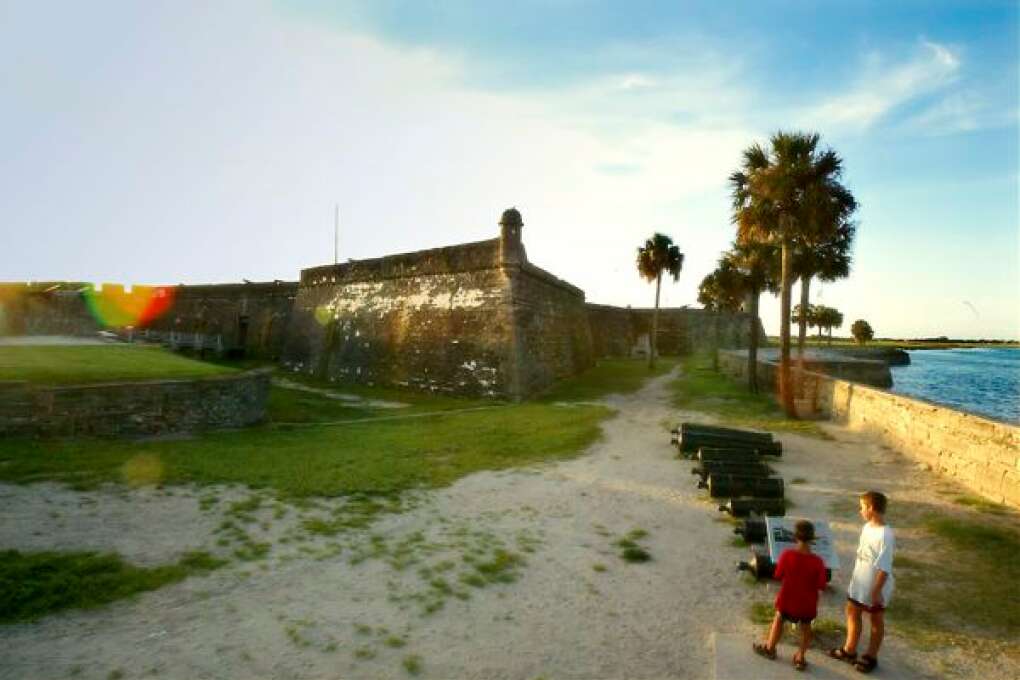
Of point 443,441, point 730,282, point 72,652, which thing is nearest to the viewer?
point 72,652

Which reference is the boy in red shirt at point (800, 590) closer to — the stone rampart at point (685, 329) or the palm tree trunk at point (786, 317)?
the palm tree trunk at point (786, 317)

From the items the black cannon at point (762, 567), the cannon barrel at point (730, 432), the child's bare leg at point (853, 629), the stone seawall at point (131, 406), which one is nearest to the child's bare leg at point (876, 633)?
the child's bare leg at point (853, 629)

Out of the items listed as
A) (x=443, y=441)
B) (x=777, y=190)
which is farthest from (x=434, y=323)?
(x=777, y=190)

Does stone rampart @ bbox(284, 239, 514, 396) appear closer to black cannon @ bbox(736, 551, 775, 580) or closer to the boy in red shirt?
black cannon @ bbox(736, 551, 775, 580)

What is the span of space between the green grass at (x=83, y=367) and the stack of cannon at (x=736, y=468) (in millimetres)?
12843

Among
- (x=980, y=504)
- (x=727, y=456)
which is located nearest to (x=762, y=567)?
(x=727, y=456)

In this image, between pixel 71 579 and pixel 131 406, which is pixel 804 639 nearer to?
pixel 71 579

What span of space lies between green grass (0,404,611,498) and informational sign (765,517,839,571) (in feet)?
19.3

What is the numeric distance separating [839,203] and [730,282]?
42.3 ft

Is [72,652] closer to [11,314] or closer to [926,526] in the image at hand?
[926,526]

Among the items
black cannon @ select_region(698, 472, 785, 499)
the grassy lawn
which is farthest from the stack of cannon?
the grassy lawn

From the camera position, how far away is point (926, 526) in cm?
823

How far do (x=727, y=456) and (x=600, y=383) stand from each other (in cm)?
1598

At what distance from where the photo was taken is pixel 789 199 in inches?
692
